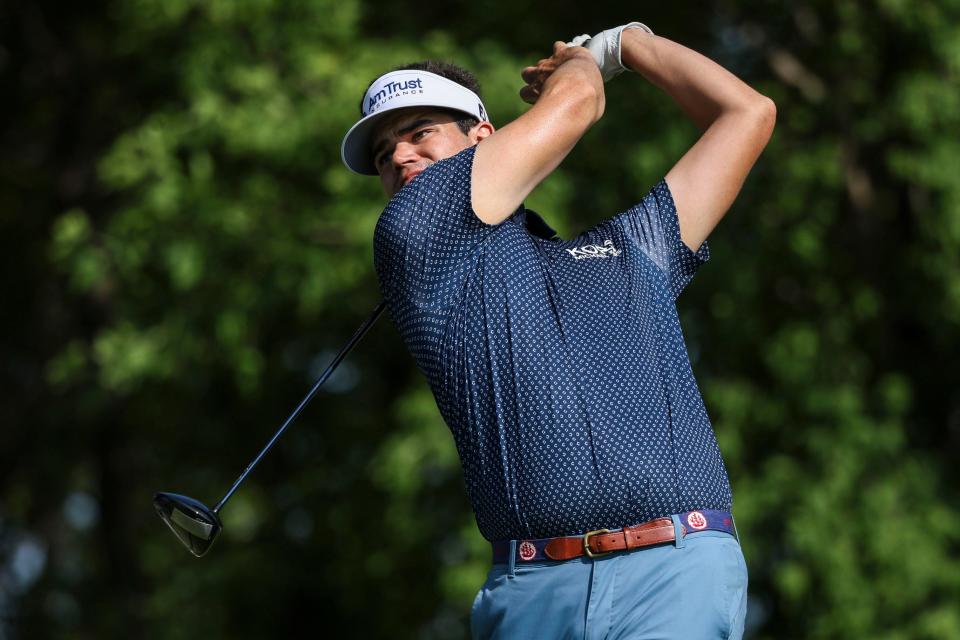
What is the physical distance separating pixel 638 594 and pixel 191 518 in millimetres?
1238

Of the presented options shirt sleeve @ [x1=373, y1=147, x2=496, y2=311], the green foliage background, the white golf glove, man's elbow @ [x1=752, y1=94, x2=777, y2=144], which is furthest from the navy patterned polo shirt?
the green foliage background

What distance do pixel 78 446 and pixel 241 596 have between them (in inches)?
111

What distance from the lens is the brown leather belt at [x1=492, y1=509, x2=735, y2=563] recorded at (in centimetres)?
301

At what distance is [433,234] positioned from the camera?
3.27 m

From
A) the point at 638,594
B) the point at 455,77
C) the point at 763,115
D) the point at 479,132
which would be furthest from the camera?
the point at 455,77

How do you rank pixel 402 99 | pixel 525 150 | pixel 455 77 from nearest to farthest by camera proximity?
pixel 525 150, pixel 402 99, pixel 455 77

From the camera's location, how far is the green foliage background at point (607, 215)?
337 inches

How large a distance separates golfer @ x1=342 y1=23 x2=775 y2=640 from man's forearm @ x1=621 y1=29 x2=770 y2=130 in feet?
0.09

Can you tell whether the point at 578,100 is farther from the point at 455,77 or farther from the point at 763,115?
the point at 455,77

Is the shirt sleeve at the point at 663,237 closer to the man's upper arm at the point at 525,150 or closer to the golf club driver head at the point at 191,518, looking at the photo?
the man's upper arm at the point at 525,150

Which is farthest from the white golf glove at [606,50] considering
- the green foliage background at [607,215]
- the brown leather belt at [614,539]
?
the green foliage background at [607,215]

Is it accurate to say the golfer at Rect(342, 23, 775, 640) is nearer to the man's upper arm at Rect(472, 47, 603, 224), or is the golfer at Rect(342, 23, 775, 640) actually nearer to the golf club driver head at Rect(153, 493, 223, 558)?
the man's upper arm at Rect(472, 47, 603, 224)

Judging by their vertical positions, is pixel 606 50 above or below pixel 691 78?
above

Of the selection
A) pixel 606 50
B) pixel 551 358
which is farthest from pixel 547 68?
pixel 551 358
